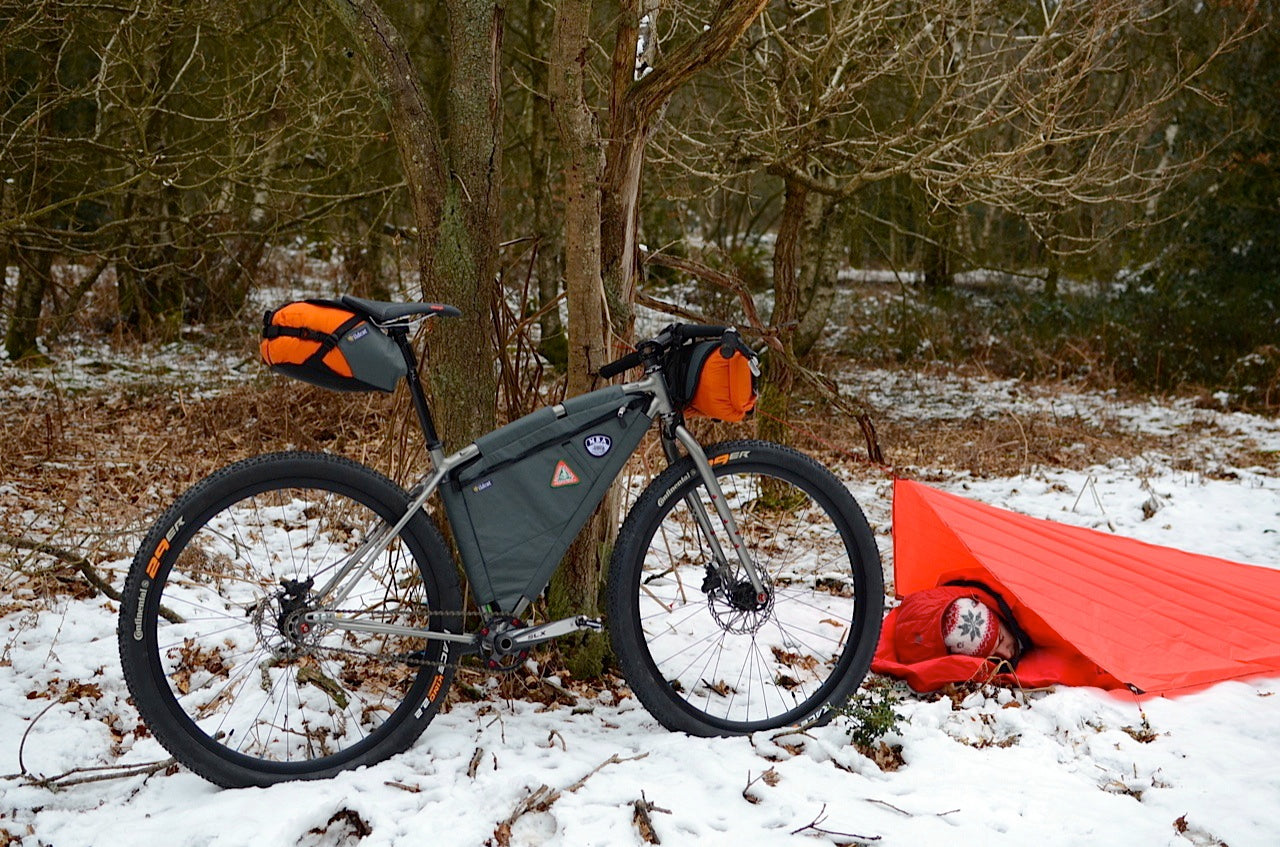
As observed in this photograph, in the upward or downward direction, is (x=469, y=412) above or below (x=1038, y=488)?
above

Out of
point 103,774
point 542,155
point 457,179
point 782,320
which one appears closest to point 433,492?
point 457,179

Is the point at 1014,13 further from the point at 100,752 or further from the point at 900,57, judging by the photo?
the point at 100,752

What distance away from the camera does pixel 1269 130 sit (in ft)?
30.4

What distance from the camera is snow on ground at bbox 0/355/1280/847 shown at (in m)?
2.00

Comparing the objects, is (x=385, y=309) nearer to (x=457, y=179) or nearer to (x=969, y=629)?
(x=457, y=179)

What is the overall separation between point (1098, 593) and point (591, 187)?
6.96ft

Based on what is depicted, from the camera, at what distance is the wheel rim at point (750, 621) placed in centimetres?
256

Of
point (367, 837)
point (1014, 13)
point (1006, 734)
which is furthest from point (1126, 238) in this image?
point (367, 837)

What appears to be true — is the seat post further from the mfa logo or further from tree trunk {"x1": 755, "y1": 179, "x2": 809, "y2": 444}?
tree trunk {"x1": 755, "y1": 179, "x2": 809, "y2": 444}

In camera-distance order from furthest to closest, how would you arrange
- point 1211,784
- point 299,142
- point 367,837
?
point 299,142
point 1211,784
point 367,837

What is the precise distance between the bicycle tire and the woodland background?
19.1 inches

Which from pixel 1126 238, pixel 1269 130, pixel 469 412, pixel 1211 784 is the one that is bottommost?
→ pixel 1211 784

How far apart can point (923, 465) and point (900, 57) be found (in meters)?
2.48

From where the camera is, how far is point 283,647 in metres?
2.22
